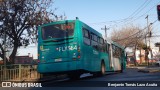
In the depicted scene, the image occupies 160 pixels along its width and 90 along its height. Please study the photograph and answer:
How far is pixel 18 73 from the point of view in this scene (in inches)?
869

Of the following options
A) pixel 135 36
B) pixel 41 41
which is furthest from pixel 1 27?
pixel 135 36

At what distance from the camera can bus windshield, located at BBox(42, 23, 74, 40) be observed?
17328 millimetres

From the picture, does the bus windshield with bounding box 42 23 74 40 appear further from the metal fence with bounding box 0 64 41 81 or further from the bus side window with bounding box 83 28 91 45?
the metal fence with bounding box 0 64 41 81

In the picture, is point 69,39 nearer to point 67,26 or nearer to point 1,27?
point 67,26

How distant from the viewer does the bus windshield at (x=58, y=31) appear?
17.3 meters

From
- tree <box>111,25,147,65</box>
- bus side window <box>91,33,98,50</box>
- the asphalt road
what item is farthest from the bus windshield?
tree <box>111,25,147,65</box>

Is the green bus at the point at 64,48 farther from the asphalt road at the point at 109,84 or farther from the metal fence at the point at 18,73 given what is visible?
the metal fence at the point at 18,73

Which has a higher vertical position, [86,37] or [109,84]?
[86,37]

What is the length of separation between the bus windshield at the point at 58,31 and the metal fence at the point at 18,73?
4993 millimetres

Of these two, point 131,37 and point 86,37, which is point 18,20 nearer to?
point 86,37

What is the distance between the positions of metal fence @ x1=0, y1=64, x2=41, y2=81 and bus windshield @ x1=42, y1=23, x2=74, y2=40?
4.99 m

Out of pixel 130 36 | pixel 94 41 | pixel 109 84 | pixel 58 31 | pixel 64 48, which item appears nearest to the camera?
Answer: pixel 109 84

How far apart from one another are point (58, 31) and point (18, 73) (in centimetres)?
615

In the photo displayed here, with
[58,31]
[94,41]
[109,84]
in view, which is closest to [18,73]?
[94,41]
